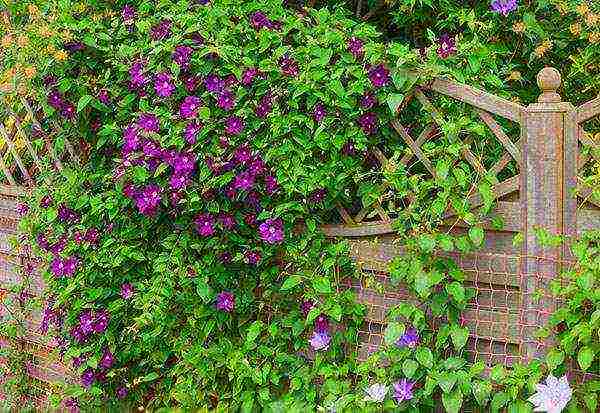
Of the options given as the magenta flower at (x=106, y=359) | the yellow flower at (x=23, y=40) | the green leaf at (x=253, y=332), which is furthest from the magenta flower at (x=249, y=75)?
the magenta flower at (x=106, y=359)

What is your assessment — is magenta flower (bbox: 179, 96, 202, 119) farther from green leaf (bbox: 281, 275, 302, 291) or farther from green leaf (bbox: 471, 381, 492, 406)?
green leaf (bbox: 471, 381, 492, 406)

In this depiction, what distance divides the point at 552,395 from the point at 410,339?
0.55 metres

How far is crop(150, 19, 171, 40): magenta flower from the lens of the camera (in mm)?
3830

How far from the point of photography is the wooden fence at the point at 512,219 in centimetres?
316

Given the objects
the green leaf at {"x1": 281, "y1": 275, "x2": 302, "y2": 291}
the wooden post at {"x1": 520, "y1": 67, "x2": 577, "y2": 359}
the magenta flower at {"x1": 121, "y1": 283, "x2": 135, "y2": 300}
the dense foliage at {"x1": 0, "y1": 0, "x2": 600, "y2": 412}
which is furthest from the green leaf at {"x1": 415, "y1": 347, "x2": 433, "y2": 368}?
the magenta flower at {"x1": 121, "y1": 283, "x2": 135, "y2": 300}

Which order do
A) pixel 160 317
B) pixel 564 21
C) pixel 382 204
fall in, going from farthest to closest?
pixel 564 21, pixel 160 317, pixel 382 204

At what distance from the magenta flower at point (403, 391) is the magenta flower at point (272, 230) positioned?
71 centimetres

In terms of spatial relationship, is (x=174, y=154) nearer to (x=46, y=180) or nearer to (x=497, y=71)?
(x=46, y=180)

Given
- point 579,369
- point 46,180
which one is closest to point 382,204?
point 579,369

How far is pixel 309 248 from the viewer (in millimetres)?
3713

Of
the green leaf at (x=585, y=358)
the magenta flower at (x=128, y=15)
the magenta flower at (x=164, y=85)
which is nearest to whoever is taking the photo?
the green leaf at (x=585, y=358)

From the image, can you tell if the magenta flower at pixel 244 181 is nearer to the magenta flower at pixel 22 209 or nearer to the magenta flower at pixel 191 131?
the magenta flower at pixel 191 131

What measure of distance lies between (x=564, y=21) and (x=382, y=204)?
1251 mm

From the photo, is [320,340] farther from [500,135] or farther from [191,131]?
[500,135]
